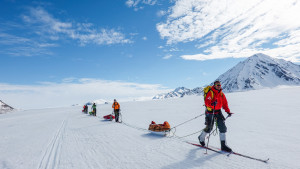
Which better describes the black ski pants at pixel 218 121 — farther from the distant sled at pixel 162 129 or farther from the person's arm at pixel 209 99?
the distant sled at pixel 162 129

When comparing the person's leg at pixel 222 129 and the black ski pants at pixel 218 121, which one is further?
the black ski pants at pixel 218 121

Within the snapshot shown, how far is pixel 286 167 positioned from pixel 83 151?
612 cm

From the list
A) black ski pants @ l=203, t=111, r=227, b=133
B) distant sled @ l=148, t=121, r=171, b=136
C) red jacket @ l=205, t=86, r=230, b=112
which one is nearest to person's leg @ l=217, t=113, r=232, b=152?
black ski pants @ l=203, t=111, r=227, b=133

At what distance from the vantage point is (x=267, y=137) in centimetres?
765

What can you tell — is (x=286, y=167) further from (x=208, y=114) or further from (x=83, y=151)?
(x=83, y=151)

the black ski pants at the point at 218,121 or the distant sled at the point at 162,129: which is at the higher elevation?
the black ski pants at the point at 218,121

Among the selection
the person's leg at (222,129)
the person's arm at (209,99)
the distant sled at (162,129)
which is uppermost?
the person's arm at (209,99)

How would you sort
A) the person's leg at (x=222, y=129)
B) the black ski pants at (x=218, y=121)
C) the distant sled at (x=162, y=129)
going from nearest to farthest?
1. the person's leg at (x=222, y=129)
2. the black ski pants at (x=218, y=121)
3. the distant sled at (x=162, y=129)

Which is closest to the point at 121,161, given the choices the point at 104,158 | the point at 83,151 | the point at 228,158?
the point at 104,158

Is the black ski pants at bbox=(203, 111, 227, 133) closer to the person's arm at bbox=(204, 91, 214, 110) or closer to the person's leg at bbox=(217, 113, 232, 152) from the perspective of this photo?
the person's leg at bbox=(217, 113, 232, 152)

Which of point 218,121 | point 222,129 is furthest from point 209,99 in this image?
point 222,129

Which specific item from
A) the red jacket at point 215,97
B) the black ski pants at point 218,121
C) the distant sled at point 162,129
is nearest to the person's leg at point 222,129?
the black ski pants at point 218,121

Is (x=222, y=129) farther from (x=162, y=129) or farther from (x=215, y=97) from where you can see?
(x=162, y=129)

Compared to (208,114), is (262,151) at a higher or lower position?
lower
